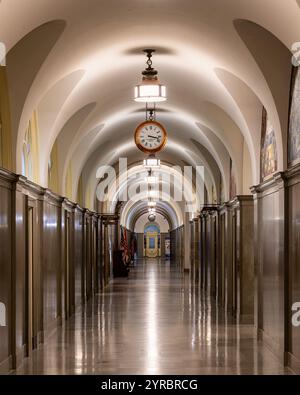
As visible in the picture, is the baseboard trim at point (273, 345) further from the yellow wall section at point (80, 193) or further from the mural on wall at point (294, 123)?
the yellow wall section at point (80, 193)

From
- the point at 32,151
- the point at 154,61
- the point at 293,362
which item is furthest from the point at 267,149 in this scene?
the point at 293,362

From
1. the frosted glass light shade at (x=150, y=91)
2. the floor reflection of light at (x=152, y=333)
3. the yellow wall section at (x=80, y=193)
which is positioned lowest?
the floor reflection of light at (x=152, y=333)

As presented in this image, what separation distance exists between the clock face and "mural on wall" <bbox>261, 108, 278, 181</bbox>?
1986mm

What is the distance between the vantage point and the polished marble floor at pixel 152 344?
441 inches

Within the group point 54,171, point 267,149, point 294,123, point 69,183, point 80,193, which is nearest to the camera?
point 294,123

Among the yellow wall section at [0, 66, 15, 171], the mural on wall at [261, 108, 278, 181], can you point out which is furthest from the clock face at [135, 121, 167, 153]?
the yellow wall section at [0, 66, 15, 171]

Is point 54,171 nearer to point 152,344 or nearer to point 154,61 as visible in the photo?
point 154,61

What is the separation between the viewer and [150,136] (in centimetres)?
1573

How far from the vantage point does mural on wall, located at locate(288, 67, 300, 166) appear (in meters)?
11.4

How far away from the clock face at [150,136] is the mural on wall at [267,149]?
6.52 feet

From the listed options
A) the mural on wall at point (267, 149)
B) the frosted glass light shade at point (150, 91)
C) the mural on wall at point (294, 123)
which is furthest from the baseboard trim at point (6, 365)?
the mural on wall at point (267, 149)

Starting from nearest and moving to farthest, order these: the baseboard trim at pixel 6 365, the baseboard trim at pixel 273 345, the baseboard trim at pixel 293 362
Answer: the baseboard trim at pixel 6 365
the baseboard trim at pixel 293 362
the baseboard trim at pixel 273 345

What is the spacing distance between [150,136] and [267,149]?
8.33 feet

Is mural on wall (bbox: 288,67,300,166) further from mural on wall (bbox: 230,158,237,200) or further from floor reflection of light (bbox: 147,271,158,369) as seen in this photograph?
mural on wall (bbox: 230,158,237,200)
